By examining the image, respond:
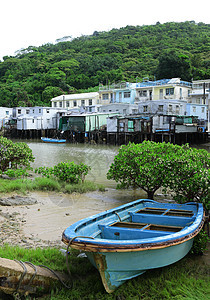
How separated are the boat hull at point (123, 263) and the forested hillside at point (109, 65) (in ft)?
185

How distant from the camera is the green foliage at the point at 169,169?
819cm

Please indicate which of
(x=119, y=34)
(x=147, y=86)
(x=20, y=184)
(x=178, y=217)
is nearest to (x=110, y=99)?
(x=147, y=86)

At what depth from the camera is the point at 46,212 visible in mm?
9008

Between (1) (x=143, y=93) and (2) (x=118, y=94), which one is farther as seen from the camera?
(2) (x=118, y=94)

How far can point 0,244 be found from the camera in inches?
244

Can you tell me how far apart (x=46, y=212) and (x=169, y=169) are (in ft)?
12.7

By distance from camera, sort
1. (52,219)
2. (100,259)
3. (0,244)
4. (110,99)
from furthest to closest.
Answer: (110,99)
(52,219)
(0,244)
(100,259)

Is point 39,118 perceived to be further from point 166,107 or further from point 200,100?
point 200,100

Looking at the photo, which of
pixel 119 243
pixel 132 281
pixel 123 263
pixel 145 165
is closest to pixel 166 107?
pixel 145 165

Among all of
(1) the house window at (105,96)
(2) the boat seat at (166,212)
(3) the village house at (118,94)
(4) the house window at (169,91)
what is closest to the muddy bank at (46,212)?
(2) the boat seat at (166,212)

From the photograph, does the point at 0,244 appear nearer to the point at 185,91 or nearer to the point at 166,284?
the point at 166,284

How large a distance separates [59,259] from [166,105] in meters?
40.4

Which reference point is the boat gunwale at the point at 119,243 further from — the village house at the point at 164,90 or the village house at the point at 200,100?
the village house at the point at 164,90

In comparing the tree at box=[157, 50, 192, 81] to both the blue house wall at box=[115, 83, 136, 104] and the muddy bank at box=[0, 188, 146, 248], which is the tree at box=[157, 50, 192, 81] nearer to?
the blue house wall at box=[115, 83, 136, 104]
